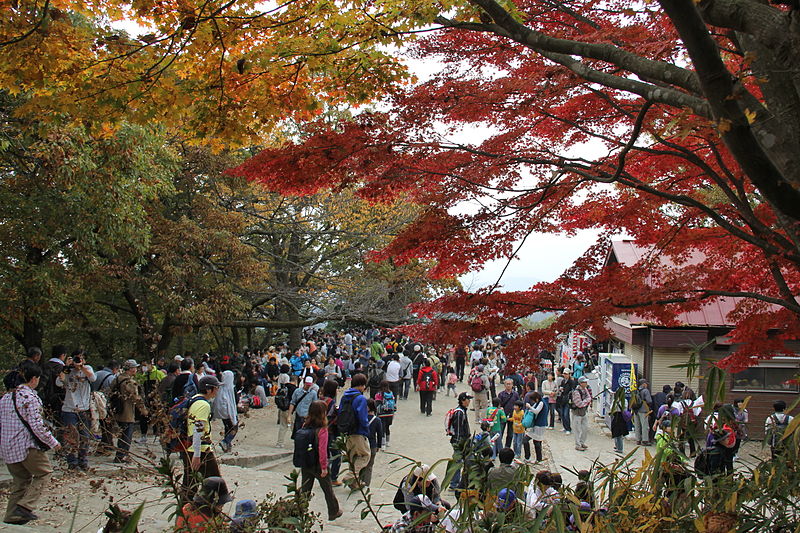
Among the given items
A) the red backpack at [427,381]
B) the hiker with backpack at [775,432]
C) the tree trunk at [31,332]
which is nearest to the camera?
the hiker with backpack at [775,432]

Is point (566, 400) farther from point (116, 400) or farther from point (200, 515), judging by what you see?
point (200, 515)

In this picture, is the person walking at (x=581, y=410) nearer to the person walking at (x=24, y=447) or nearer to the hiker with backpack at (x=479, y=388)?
the hiker with backpack at (x=479, y=388)

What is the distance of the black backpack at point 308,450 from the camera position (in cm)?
619

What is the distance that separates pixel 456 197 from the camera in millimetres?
5988

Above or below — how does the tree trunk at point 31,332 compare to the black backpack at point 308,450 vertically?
above

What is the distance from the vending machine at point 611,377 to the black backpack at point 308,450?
7979 mm

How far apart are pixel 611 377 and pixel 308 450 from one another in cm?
966

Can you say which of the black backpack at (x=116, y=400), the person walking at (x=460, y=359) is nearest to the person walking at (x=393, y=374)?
the person walking at (x=460, y=359)

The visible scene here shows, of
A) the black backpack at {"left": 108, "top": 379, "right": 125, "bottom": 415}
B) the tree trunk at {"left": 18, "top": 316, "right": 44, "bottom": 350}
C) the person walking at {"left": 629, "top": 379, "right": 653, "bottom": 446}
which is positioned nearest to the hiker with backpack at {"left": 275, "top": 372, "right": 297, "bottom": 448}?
the black backpack at {"left": 108, "top": 379, "right": 125, "bottom": 415}

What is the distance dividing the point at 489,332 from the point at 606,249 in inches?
83.5

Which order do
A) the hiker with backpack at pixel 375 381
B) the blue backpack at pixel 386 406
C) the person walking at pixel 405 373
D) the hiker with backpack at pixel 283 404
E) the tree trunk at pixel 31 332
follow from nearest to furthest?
the blue backpack at pixel 386 406 < the hiker with backpack at pixel 283 404 < the tree trunk at pixel 31 332 < the hiker with backpack at pixel 375 381 < the person walking at pixel 405 373

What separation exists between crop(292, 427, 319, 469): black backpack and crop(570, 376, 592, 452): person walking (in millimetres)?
6682

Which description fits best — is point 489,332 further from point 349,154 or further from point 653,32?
point 653,32

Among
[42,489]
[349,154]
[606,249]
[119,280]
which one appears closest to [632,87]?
[349,154]
